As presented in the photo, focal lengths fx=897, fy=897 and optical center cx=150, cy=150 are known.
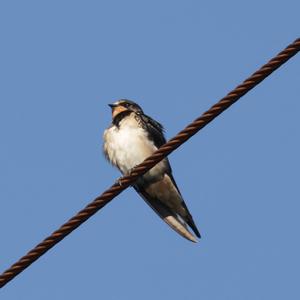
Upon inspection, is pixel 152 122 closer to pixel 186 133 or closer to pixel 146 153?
pixel 146 153

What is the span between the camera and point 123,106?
8453 mm

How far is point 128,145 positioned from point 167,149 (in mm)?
3083

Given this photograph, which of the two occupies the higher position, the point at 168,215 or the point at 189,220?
the point at 168,215

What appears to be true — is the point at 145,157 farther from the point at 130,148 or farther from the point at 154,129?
the point at 154,129

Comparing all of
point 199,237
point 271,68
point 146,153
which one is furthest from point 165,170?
point 271,68

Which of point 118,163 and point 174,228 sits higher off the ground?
point 118,163

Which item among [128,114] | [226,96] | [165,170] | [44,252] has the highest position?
[128,114]

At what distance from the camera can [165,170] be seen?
7754 mm

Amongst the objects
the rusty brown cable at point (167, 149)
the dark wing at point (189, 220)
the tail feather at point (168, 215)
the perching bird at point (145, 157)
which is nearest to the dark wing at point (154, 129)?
the perching bird at point (145, 157)

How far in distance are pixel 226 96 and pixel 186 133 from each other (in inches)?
11.6

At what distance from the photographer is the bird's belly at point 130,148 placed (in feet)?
25.1

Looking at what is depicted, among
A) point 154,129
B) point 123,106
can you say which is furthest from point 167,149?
point 123,106

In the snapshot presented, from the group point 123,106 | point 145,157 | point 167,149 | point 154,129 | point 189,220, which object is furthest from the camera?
point 123,106

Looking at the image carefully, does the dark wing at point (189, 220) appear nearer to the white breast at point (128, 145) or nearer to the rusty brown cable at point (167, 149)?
the white breast at point (128, 145)
